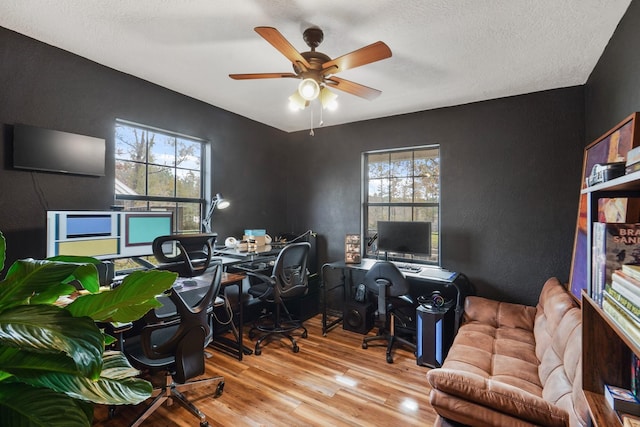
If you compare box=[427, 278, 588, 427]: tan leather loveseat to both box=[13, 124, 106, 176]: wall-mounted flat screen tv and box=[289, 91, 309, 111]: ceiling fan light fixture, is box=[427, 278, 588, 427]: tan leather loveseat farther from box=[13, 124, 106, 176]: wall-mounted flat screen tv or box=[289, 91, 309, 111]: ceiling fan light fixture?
box=[13, 124, 106, 176]: wall-mounted flat screen tv

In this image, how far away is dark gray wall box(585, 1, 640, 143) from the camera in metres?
1.66

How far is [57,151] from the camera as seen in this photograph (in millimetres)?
2230

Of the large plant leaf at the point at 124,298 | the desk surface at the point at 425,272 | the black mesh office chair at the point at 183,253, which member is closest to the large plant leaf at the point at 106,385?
the large plant leaf at the point at 124,298

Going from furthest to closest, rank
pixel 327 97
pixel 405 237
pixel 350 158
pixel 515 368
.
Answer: pixel 350 158, pixel 405 237, pixel 327 97, pixel 515 368

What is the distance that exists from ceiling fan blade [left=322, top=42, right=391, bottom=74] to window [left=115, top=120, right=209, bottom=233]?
2.04 m

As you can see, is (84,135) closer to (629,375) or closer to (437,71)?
(437,71)

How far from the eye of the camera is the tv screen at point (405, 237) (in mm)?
3324

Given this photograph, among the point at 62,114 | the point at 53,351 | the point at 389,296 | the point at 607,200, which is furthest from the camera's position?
the point at 389,296

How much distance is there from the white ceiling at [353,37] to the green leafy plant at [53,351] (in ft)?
5.75

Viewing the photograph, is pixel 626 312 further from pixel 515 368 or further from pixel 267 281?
pixel 267 281

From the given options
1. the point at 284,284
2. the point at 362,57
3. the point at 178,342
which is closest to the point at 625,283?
the point at 362,57

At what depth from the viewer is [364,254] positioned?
13.3 feet

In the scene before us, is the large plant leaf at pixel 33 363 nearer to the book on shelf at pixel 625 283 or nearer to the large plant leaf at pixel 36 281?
the large plant leaf at pixel 36 281

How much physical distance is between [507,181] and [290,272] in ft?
8.08
